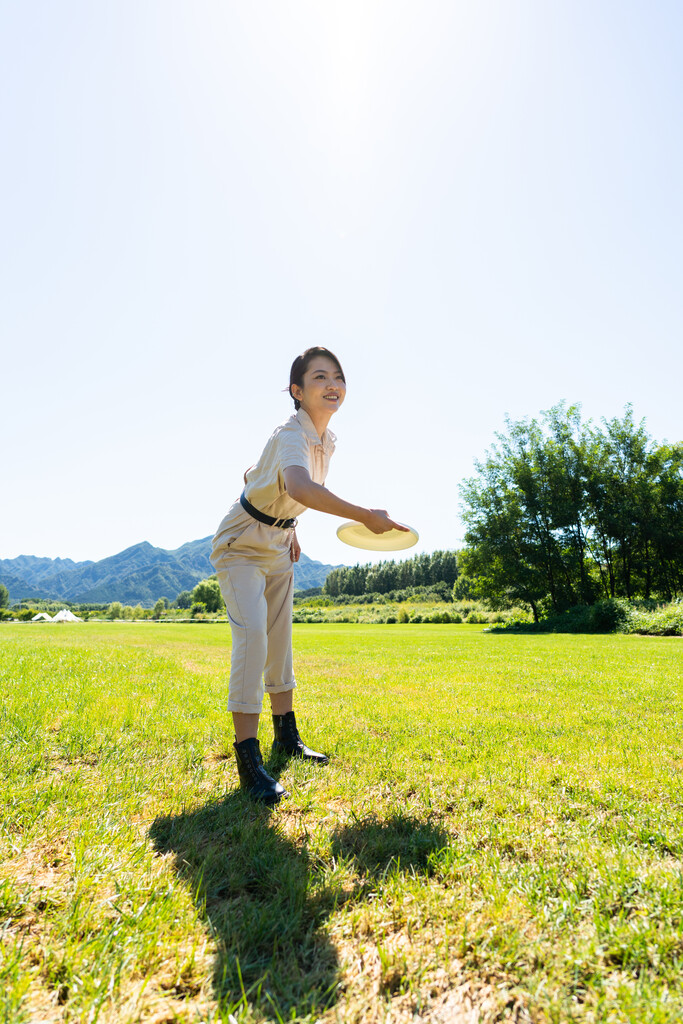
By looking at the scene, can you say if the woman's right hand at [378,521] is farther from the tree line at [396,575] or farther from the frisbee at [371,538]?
the tree line at [396,575]

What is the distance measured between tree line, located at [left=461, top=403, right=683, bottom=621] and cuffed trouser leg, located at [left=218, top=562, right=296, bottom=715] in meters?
28.9

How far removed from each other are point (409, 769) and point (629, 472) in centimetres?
3529

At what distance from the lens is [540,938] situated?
150 centimetres

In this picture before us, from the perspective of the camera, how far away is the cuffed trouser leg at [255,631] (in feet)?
9.88

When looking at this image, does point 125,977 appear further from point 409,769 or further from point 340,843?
point 409,769

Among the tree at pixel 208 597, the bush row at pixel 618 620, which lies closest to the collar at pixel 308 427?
the bush row at pixel 618 620

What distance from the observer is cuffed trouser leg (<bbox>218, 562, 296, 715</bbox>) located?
301 cm

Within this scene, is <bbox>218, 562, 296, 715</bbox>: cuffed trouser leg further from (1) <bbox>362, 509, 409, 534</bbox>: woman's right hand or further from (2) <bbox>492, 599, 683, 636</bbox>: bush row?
(2) <bbox>492, 599, 683, 636</bbox>: bush row

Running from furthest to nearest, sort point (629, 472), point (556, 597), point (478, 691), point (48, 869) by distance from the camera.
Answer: point (629, 472) < point (556, 597) < point (478, 691) < point (48, 869)

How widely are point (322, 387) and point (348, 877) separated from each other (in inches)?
110

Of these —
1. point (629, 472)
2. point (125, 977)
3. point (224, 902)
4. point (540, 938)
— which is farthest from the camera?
point (629, 472)

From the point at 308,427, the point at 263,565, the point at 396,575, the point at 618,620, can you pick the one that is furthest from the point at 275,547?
the point at 396,575

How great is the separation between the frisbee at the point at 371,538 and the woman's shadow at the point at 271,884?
5.55ft

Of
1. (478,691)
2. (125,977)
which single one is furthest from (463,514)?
(125,977)
